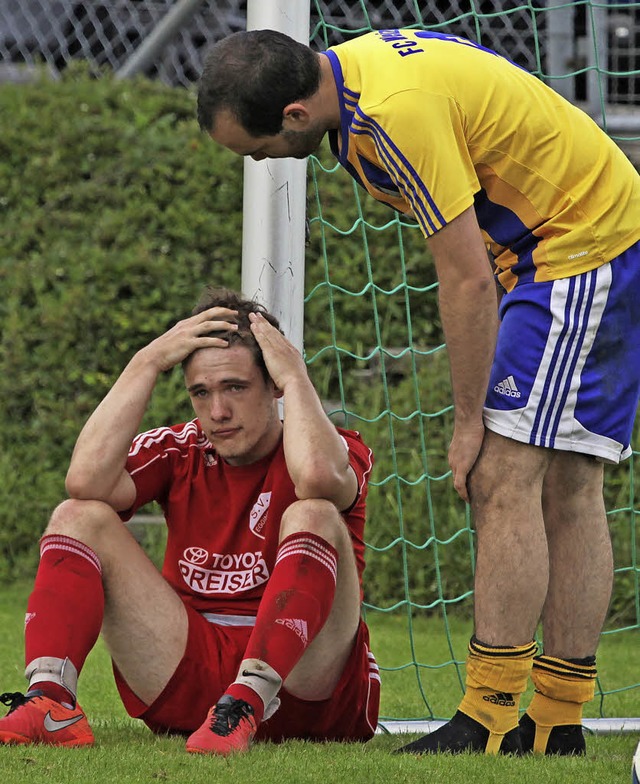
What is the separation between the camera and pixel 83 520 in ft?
8.70

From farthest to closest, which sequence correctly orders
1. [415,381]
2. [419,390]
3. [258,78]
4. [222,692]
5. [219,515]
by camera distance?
1. [419,390]
2. [415,381]
3. [219,515]
4. [222,692]
5. [258,78]

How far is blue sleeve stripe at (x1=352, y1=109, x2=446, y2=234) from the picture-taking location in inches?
97.1

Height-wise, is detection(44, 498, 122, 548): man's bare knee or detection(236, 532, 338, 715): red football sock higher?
detection(44, 498, 122, 548): man's bare knee

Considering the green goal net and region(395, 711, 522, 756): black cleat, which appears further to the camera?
the green goal net

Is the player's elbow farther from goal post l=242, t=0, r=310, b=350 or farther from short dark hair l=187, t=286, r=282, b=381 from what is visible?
goal post l=242, t=0, r=310, b=350

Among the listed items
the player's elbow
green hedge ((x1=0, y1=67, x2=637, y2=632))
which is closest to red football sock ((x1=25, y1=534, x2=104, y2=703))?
the player's elbow

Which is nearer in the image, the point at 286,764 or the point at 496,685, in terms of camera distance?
the point at 286,764

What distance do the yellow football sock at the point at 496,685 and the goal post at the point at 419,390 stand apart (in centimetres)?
74

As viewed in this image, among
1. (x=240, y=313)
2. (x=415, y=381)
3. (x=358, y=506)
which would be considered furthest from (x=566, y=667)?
(x=415, y=381)

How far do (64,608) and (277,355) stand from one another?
69 centimetres

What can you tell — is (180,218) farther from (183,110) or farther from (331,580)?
(331,580)

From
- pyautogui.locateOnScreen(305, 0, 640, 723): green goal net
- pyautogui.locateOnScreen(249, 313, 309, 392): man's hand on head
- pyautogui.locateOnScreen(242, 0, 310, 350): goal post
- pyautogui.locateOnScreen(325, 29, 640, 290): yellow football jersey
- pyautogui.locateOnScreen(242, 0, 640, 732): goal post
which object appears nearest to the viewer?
pyautogui.locateOnScreen(325, 29, 640, 290): yellow football jersey

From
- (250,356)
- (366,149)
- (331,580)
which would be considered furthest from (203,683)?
(366,149)

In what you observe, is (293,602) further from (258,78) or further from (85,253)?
(85,253)
